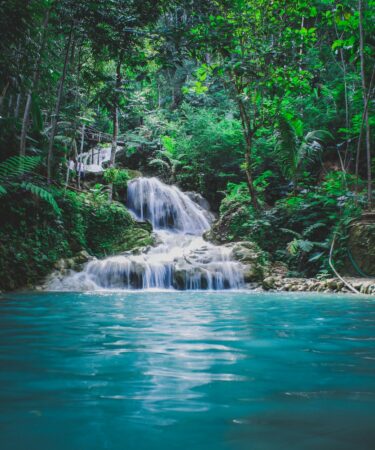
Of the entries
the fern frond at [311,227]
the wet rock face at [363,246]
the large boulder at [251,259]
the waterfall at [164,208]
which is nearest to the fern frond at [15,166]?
the large boulder at [251,259]

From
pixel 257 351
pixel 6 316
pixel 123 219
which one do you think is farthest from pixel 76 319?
pixel 123 219

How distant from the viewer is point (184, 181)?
2000cm

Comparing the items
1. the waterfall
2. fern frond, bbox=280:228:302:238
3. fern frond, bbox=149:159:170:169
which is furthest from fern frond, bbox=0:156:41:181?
fern frond, bbox=149:159:170:169

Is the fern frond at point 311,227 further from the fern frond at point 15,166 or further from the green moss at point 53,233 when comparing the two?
the fern frond at point 15,166

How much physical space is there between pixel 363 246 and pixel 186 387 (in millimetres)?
9273

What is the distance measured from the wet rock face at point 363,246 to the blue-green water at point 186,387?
6.93 m

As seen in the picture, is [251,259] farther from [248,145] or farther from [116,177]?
[116,177]

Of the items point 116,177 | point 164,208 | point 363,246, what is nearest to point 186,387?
point 363,246

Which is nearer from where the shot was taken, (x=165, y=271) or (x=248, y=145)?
(x=165, y=271)

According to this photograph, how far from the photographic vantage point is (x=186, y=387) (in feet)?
5.27

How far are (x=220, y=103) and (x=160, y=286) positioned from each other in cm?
1698

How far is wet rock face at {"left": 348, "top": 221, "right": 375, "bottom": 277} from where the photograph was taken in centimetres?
945

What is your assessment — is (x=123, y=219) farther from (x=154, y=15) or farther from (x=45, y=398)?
(x=45, y=398)

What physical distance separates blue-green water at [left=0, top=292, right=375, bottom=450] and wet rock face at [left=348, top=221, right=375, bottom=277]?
6.93 metres
